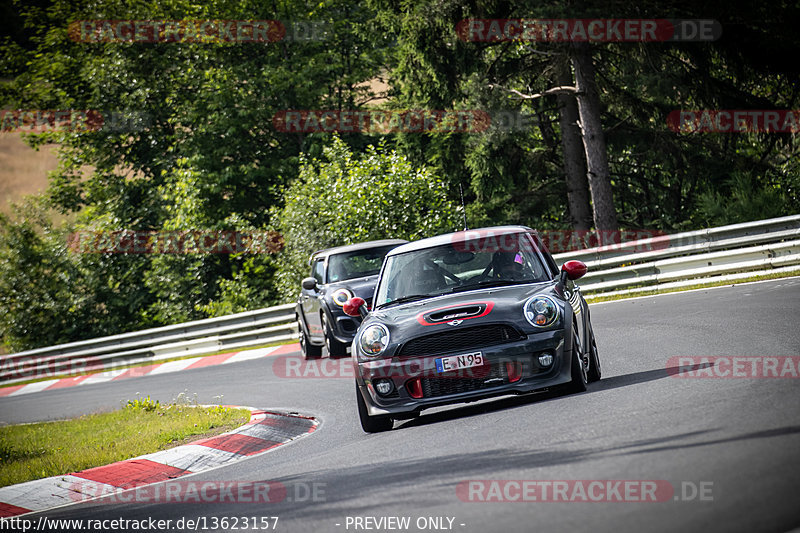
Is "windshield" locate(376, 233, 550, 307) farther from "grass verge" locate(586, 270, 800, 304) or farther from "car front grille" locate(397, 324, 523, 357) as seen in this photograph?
"grass verge" locate(586, 270, 800, 304)

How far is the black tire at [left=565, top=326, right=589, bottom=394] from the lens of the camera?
25.8 feet

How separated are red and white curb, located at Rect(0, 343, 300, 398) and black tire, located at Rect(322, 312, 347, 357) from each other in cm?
410

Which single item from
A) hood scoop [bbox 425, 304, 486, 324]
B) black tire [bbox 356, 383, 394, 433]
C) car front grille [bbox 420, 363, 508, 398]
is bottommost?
black tire [bbox 356, 383, 394, 433]

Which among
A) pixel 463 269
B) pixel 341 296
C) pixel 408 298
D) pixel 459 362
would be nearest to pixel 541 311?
pixel 459 362

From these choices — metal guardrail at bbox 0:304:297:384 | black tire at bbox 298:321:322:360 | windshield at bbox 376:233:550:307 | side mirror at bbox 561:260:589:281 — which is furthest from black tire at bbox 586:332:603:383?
metal guardrail at bbox 0:304:297:384

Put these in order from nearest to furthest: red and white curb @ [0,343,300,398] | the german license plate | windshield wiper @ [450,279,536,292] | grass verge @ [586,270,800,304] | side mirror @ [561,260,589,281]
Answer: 1. the german license plate
2. windshield wiper @ [450,279,536,292]
3. side mirror @ [561,260,589,281]
4. grass verge @ [586,270,800,304]
5. red and white curb @ [0,343,300,398]

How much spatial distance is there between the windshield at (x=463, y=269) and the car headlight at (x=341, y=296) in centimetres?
622

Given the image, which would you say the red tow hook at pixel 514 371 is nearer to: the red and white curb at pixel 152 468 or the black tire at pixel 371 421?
the black tire at pixel 371 421

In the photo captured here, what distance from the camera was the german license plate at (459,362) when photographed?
300 inches

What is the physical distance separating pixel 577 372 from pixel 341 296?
7818 millimetres

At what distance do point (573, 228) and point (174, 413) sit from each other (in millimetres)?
17840

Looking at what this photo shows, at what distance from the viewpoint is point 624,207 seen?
32.8 metres

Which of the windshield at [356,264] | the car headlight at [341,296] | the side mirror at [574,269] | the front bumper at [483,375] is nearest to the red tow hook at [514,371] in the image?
the front bumper at [483,375]

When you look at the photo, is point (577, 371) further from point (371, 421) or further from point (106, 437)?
point (106, 437)
